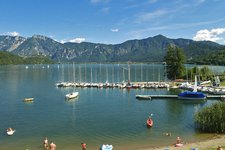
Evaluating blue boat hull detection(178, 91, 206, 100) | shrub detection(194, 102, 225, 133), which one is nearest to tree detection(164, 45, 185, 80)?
blue boat hull detection(178, 91, 206, 100)

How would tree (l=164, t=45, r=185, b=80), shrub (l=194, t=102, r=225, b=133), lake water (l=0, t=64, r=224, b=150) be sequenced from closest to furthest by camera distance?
1. lake water (l=0, t=64, r=224, b=150)
2. shrub (l=194, t=102, r=225, b=133)
3. tree (l=164, t=45, r=185, b=80)

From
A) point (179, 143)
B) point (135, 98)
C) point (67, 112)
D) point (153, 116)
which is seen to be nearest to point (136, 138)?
point (179, 143)

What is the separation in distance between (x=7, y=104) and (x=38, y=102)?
31.1ft

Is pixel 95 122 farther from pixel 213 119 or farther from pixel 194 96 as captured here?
pixel 194 96

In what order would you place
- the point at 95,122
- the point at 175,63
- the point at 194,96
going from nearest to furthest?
the point at 95,122 < the point at 194,96 < the point at 175,63

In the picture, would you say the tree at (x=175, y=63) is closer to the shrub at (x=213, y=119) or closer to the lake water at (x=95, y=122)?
the lake water at (x=95, y=122)

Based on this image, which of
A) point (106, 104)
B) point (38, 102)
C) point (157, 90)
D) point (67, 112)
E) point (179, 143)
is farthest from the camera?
point (157, 90)

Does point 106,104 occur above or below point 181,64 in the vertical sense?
below

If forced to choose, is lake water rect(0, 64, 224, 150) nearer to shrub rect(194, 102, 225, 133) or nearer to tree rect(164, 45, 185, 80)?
shrub rect(194, 102, 225, 133)

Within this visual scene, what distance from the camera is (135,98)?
9781 cm

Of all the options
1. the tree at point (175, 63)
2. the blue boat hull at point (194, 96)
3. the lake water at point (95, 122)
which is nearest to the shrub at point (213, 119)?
the lake water at point (95, 122)

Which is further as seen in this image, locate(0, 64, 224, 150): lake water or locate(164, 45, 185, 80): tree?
locate(164, 45, 185, 80): tree

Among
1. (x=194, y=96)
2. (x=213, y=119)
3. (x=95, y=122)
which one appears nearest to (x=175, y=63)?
(x=194, y=96)

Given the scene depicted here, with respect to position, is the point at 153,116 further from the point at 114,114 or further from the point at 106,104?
the point at 106,104
